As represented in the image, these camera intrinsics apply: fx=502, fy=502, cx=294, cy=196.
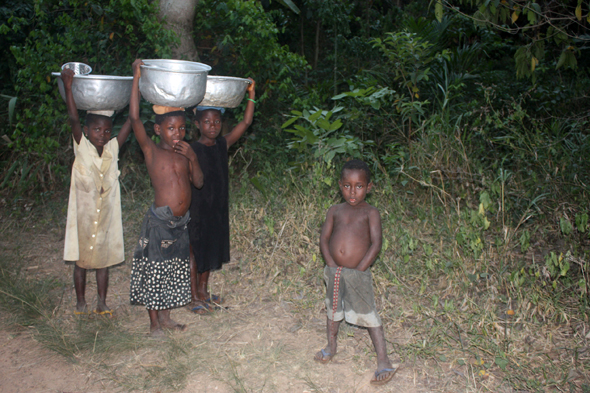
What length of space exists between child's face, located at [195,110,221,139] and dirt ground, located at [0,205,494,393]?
128cm

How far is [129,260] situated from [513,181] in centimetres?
357

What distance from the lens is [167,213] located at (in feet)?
10.6

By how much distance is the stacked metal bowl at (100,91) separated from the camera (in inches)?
124

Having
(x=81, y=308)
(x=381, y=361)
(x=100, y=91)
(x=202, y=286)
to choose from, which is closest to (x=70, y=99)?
(x=100, y=91)

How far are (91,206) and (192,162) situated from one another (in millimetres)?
864

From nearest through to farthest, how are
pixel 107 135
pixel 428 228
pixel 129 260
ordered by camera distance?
pixel 107 135 < pixel 428 228 < pixel 129 260

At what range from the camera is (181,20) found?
206 inches

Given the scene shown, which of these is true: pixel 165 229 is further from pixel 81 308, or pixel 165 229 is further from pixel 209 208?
pixel 81 308

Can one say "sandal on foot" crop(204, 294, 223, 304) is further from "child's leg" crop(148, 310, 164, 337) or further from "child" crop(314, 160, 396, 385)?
"child" crop(314, 160, 396, 385)

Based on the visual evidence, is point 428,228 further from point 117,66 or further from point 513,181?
point 117,66

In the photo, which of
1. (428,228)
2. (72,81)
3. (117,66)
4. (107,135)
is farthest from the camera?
(117,66)

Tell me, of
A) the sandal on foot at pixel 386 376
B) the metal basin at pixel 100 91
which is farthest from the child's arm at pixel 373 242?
the metal basin at pixel 100 91

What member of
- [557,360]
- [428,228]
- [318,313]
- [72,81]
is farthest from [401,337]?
[72,81]

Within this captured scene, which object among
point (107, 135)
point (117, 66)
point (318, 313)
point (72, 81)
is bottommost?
point (318, 313)
